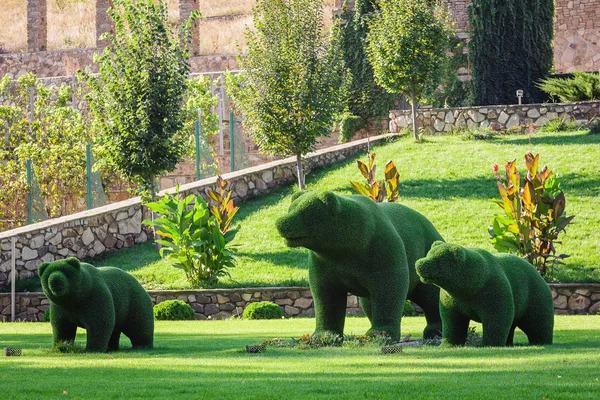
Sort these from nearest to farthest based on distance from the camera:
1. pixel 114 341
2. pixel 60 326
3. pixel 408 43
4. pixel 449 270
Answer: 1. pixel 449 270
2. pixel 60 326
3. pixel 114 341
4. pixel 408 43

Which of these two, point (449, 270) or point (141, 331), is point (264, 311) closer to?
point (141, 331)

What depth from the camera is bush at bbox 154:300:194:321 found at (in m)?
16.5

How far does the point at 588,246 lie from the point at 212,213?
20.9 feet

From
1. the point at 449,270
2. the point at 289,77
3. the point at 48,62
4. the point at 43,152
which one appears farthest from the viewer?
the point at 48,62

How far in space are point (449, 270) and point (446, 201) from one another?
1166 cm

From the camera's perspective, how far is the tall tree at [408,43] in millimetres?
26219

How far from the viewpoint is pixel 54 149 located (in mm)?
26594

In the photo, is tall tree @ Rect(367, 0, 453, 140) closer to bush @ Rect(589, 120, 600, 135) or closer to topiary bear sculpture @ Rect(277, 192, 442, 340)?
bush @ Rect(589, 120, 600, 135)

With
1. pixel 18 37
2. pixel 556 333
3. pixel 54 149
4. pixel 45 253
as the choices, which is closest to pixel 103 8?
pixel 18 37

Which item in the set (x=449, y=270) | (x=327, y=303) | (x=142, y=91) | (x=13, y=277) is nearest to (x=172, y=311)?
(x=13, y=277)

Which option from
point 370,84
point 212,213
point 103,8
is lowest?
point 212,213

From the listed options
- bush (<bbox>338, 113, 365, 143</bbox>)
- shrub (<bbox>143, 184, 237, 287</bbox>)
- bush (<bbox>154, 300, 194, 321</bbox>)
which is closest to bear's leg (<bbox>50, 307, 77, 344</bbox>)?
bush (<bbox>154, 300, 194, 321</bbox>)

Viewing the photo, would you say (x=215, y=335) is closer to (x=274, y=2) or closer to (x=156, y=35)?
(x=156, y=35)

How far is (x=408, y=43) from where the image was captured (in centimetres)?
2617
